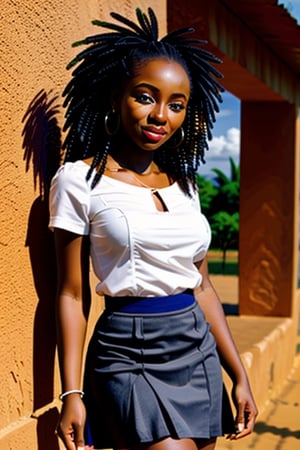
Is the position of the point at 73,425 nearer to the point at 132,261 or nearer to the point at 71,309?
the point at 71,309

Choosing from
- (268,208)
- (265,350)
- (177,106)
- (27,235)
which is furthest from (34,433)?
(268,208)

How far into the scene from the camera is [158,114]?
7.38 feet

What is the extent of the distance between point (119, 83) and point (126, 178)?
257mm

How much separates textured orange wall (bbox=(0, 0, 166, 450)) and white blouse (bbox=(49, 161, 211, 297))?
0.26 meters

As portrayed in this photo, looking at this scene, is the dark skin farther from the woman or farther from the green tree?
the green tree

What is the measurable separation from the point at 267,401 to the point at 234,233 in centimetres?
1394

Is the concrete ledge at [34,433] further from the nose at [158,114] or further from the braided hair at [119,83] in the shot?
the nose at [158,114]

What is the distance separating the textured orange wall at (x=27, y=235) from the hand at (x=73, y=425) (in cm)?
32

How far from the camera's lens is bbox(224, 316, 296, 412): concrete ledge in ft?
20.8

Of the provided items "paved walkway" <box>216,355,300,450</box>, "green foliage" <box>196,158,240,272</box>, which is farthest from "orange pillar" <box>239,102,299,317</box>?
"green foliage" <box>196,158,240,272</box>

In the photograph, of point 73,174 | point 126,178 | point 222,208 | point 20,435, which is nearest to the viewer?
point 73,174

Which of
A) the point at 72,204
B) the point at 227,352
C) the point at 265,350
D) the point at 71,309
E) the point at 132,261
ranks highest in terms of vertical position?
the point at 72,204

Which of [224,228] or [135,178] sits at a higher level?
[135,178]

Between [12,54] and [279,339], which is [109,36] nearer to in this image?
[12,54]
